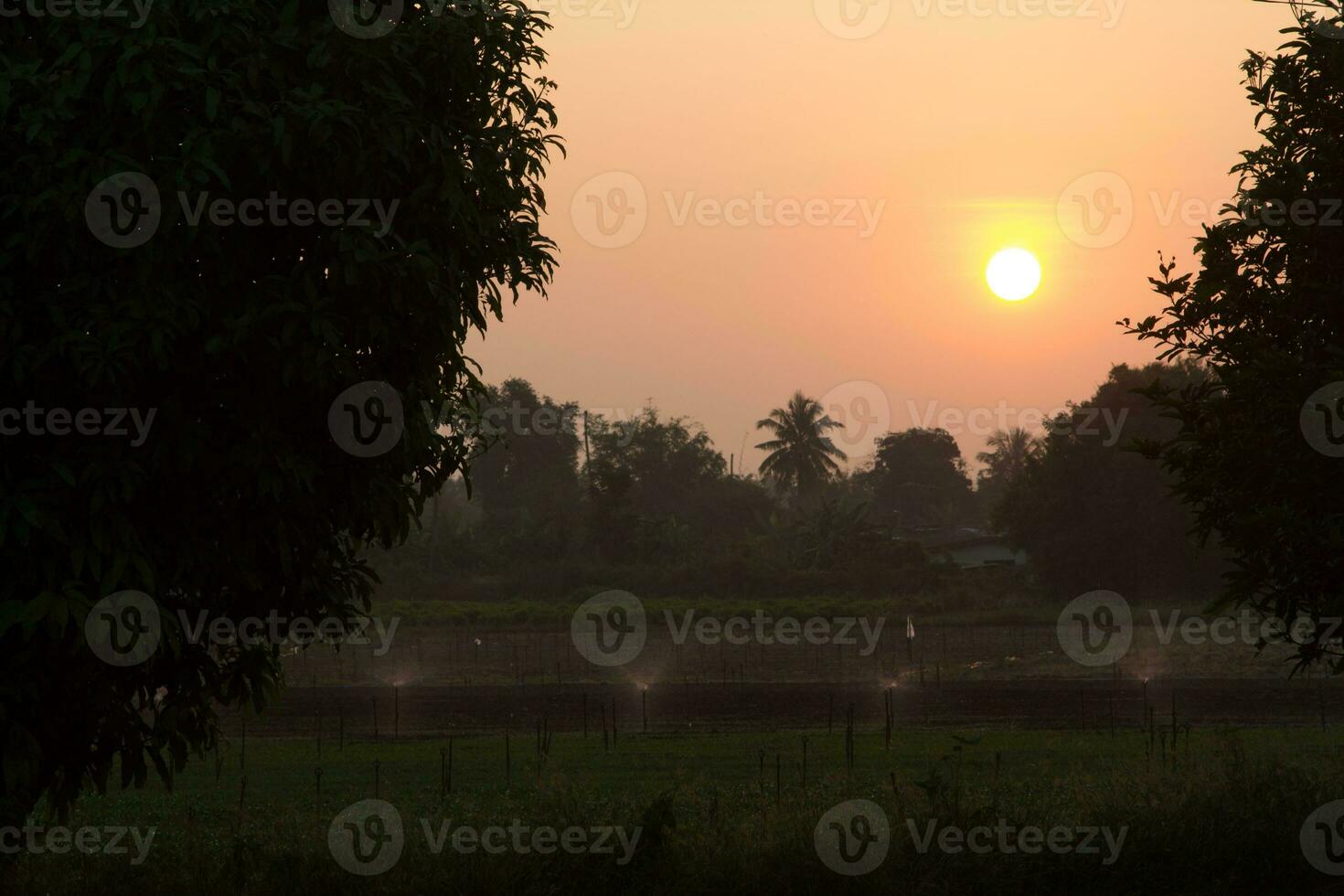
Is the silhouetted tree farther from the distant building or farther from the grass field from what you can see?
the grass field

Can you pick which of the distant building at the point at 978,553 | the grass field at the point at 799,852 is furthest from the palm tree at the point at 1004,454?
the grass field at the point at 799,852

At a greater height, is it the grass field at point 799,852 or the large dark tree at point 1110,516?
the large dark tree at point 1110,516

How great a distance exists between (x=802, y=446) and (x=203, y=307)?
115409 millimetres

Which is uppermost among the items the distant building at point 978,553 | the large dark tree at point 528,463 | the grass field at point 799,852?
the large dark tree at point 528,463

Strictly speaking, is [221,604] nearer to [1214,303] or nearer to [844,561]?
[1214,303]

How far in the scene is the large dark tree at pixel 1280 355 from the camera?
11.2 m

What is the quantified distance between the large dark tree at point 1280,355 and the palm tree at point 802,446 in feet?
361

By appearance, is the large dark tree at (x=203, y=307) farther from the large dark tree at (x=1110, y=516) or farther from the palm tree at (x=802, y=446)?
the palm tree at (x=802, y=446)

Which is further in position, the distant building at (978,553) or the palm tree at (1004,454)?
the palm tree at (1004,454)

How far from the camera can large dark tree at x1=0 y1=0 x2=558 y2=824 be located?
888cm

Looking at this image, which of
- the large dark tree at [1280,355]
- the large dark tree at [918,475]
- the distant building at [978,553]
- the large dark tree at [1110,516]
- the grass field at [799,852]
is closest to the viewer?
the large dark tree at [1280,355]

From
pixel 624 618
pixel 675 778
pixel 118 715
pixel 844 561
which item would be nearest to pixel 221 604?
pixel 118 715

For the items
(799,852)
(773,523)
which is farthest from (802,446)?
(799,852)

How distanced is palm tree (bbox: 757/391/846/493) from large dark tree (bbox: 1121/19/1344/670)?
110m
